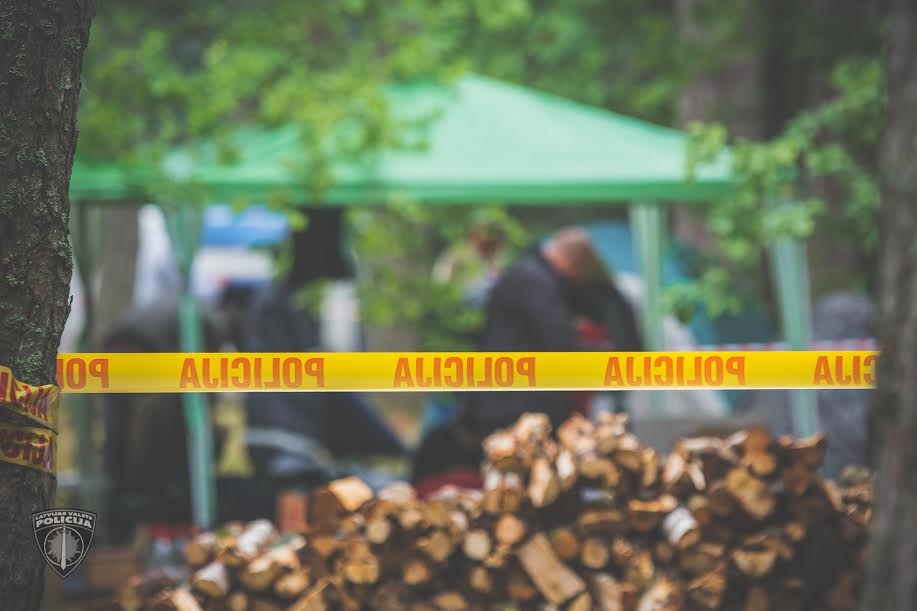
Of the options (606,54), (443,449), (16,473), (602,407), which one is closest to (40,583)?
(16,473)

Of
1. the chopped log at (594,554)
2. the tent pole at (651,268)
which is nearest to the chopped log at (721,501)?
the chopped log at (594,554)

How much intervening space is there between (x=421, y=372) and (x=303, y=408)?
3.77m

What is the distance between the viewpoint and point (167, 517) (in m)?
7.33

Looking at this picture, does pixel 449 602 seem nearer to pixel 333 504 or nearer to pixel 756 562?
pixel 333 504

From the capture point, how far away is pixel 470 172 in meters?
7.29

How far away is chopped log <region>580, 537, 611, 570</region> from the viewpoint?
4.52 metres

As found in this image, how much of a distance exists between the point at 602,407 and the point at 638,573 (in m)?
3.83

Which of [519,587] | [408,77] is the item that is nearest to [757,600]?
[519,587]

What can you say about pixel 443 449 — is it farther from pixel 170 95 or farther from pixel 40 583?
pixel 40 583

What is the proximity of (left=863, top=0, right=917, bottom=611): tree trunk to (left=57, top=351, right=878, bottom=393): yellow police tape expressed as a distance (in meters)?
1.22

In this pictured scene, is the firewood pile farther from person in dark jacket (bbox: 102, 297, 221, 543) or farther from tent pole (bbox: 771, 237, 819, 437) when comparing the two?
person in dark jacket (bbox: 102, 297, 221, 543)

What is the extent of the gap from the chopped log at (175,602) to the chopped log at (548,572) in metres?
1.00

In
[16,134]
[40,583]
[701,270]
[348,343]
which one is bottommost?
[40,583]

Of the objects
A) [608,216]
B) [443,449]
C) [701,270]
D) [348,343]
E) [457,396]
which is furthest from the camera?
[348,343]
